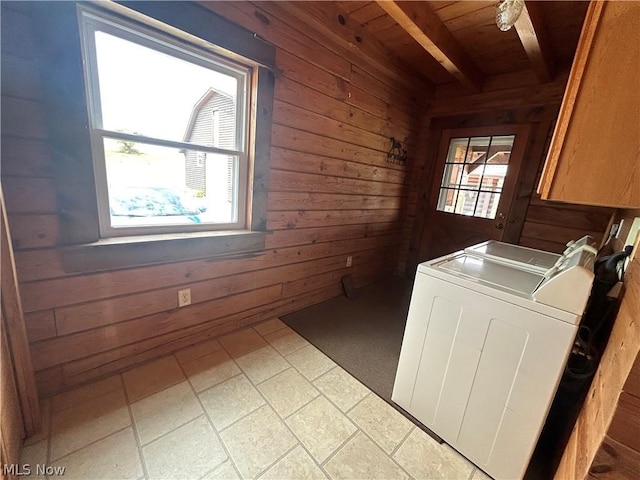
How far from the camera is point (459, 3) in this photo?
1.76m

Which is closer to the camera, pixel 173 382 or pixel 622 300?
pixel 622 300

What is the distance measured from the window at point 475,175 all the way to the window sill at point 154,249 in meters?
2.38

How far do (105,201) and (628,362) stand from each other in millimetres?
2051

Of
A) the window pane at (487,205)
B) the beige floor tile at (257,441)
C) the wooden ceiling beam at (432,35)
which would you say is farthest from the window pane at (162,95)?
the window pane at (487,205)

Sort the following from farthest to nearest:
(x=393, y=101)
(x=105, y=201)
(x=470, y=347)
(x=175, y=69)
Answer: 1. (x=393, y=101)
2. (x=175, y=69)
3. (x=105, y=201)
4. (x=470, y=347)

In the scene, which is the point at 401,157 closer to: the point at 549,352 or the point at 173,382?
the point at 549,352

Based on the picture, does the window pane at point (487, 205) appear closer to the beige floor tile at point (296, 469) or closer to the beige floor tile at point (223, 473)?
the beige floor tile at point (296, 469)

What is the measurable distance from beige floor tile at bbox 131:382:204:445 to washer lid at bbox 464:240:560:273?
1.83 meters

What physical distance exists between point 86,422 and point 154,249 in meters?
0.86

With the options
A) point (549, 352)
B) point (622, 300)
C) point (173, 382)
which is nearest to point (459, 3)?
point (622, 300)

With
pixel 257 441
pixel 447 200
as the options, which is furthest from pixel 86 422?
pixel 447 200

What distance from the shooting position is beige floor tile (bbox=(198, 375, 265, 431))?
4.31 feet

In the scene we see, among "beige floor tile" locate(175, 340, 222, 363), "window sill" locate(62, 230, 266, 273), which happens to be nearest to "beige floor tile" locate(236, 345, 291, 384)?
"beige floor tile" locate(175, 340, 222, 363)

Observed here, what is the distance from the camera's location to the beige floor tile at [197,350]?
1.70 metres
